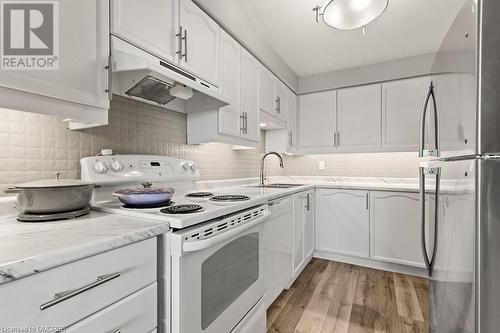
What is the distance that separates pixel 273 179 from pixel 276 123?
2.90 ft

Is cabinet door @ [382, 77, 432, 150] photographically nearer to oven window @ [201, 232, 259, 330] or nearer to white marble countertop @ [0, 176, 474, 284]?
white marble countertop @ [0, 176, 474, 284]

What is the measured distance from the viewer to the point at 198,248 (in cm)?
89

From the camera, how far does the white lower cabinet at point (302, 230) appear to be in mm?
2336

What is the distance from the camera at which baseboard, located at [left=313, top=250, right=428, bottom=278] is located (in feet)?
8.36

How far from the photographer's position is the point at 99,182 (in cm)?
117

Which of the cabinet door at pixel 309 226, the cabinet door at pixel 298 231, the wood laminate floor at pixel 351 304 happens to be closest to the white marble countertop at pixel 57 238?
the wood laminate floor at pixel 351 304

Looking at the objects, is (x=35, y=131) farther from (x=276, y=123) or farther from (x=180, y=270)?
(x=276, y=123)

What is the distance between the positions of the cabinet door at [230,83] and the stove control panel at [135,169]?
414mm

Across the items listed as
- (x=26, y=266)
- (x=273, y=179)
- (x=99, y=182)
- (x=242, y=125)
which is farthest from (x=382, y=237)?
(x=26, y=266)

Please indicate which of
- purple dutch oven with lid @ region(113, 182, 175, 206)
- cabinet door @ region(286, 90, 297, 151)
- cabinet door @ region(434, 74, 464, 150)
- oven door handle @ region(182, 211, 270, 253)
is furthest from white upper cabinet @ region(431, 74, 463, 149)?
cabinet door @ region(286, 90, 297, 151)

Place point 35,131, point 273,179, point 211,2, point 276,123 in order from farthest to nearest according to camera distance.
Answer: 1. point 273,179
2. point 276,123
3. point 211,2
4. point 35,131

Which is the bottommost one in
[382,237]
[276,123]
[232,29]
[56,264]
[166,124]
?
[382,237]

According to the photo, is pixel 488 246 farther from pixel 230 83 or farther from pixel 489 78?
pixel 230 83

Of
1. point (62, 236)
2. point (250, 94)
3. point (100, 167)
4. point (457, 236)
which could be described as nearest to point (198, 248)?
point (62, 236)
